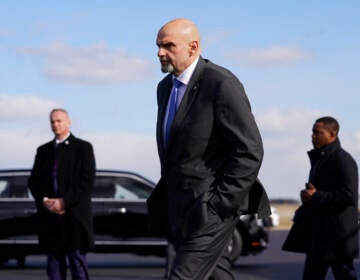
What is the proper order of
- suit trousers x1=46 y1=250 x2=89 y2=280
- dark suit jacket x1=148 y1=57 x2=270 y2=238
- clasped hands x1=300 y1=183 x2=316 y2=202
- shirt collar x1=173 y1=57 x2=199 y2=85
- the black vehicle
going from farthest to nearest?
1. the black vehicle
2. suit trousers x1=46 y1=250 x2=89 y2=280
3. clasped hands x1=300 y1=183 x2=316 y2=202
4. shirt collar x1=173 y1=57 x2=199 y2=85
5. dark suit jacket x1=148 y1=57 x2=270 y2=238

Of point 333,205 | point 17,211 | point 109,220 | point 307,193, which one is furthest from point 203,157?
point 17,211

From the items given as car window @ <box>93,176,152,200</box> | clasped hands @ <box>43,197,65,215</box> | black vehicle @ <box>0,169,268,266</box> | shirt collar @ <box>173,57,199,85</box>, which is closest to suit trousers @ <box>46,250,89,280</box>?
clasped hands @ <box>43,197,65,215</box>

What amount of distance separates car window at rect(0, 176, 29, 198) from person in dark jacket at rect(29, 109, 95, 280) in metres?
7.95

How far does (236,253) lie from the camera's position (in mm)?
18797

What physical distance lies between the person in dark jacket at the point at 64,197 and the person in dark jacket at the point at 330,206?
2.29 meters

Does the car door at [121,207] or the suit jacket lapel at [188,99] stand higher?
the suit jacket lapel at [188,99]

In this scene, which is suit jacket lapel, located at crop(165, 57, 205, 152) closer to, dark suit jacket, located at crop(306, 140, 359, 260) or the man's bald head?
the man's bald head

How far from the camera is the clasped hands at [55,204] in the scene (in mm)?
10680

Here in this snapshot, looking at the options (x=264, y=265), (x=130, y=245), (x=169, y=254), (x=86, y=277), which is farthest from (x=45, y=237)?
(x=264, y=265)

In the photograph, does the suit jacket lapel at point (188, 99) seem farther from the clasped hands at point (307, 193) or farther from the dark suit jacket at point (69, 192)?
the dark suit jacket at point (69, 192)

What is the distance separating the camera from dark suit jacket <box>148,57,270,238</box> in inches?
231

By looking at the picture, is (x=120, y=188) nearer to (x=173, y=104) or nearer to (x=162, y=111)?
(x=162, y=111)

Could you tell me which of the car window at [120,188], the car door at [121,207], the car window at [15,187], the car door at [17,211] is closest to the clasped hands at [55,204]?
the car door at [121,207]

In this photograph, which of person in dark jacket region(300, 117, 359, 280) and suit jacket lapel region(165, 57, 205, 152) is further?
person in dark jacket region(300, 117, 359, 280)
